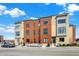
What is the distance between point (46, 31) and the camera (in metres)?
11.3

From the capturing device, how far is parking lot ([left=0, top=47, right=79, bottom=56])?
11.0 metres

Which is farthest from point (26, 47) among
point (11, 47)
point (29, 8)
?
point (29, 8)

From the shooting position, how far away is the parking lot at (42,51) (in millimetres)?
11016

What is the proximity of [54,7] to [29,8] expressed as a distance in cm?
70

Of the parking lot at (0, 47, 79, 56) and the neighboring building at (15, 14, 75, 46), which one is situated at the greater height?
the neighboring building at (15, 14, 75, 46)

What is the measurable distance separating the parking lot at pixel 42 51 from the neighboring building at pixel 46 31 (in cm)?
20

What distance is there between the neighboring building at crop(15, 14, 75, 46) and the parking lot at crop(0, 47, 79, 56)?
202mm

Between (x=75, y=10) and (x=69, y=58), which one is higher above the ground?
(x=75, y=10)

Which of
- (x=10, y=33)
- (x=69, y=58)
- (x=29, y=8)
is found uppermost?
(x=29, y=8)

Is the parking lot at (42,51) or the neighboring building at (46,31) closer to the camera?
the parking lot at (42,51)

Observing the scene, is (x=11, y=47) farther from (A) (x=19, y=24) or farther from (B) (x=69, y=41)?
(B) (x=69, y=41)

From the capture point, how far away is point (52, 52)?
11055 mm

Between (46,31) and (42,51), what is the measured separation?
0.60 meters

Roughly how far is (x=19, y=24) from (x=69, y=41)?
149 cm
